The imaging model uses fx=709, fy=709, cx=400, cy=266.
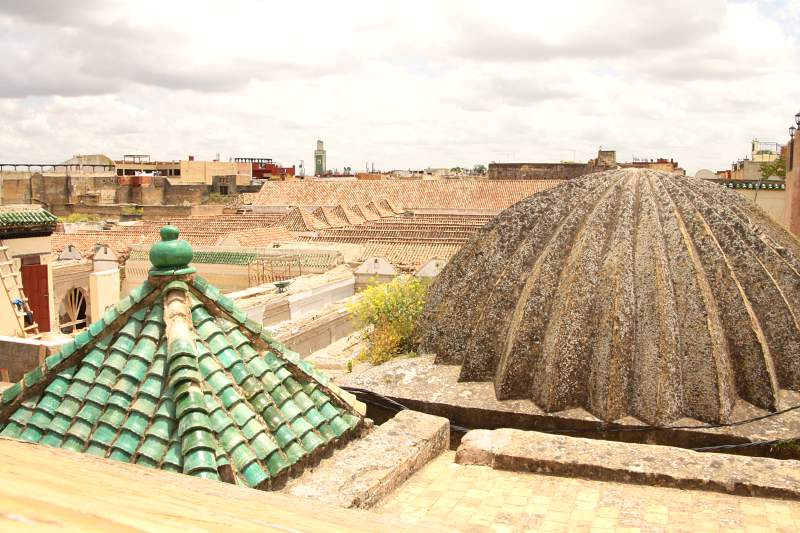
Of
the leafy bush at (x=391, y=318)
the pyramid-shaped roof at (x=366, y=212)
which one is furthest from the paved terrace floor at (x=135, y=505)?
the pyramid-shaped roof at (x=366, y=212)

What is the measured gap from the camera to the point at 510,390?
7.16 meters

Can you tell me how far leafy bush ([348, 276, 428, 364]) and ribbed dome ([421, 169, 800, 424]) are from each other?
1.82 ft

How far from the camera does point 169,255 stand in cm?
461

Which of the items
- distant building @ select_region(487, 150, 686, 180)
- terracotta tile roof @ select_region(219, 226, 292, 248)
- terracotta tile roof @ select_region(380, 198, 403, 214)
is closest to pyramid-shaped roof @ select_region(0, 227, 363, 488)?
terracotta tile roof @ select_region(219, 226, 292, 248)

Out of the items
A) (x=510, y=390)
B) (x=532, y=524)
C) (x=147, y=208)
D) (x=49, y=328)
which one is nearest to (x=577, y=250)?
(x=510, y=390)

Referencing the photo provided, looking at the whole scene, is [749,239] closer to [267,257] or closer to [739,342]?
[739,342]

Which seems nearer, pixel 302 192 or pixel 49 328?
pixel 49 328

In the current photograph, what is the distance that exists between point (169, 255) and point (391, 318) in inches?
192

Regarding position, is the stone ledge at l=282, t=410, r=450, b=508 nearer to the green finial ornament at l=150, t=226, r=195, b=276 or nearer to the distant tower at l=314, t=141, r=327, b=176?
the green finial ornament at l=150, t=226, r=195, b=276

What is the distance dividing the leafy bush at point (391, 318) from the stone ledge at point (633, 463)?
306 cm

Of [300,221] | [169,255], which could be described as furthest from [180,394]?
[300,221]

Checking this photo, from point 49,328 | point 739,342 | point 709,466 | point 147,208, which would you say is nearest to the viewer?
point 709,466

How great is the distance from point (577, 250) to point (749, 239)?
181cm

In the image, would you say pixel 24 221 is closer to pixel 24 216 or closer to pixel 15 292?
pixel 24 216
